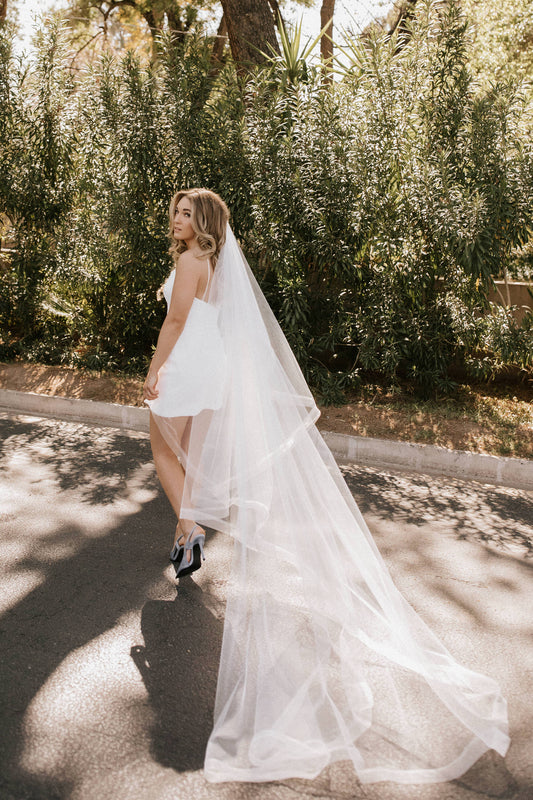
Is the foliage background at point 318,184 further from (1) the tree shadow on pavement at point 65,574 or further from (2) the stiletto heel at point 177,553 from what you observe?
(2) the stiletto heel at point 177,553

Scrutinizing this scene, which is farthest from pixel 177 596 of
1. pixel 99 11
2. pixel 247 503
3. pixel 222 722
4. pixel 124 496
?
pixel 99 11

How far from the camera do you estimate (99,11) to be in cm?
2064

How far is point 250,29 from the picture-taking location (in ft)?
31.2

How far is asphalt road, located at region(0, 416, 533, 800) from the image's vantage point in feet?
7.84

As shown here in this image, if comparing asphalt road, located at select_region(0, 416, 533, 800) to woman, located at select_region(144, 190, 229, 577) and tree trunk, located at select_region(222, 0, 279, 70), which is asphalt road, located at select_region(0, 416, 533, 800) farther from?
tree trunk, located at select_region(222, 0, 279, 70)

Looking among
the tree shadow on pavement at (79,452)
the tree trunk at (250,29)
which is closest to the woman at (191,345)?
the tree shadow on pavement at (79,452)

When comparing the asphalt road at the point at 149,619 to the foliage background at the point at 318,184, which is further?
the foliage background at the point at 318,184

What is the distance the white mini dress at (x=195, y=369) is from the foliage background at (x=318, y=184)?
3439mm

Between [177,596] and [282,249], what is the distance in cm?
444

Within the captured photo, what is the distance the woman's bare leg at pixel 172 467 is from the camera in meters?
3.88

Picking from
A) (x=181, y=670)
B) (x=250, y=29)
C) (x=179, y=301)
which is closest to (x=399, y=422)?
(x=179, y=301)

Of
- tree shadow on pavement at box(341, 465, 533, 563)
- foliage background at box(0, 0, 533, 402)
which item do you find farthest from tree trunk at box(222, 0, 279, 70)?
tree shadow on pavement at box(341, 465, 533, 563)

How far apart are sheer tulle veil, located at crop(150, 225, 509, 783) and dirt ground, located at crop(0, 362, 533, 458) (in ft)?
9.30

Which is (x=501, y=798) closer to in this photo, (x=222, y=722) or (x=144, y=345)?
(x=222, y=722)
